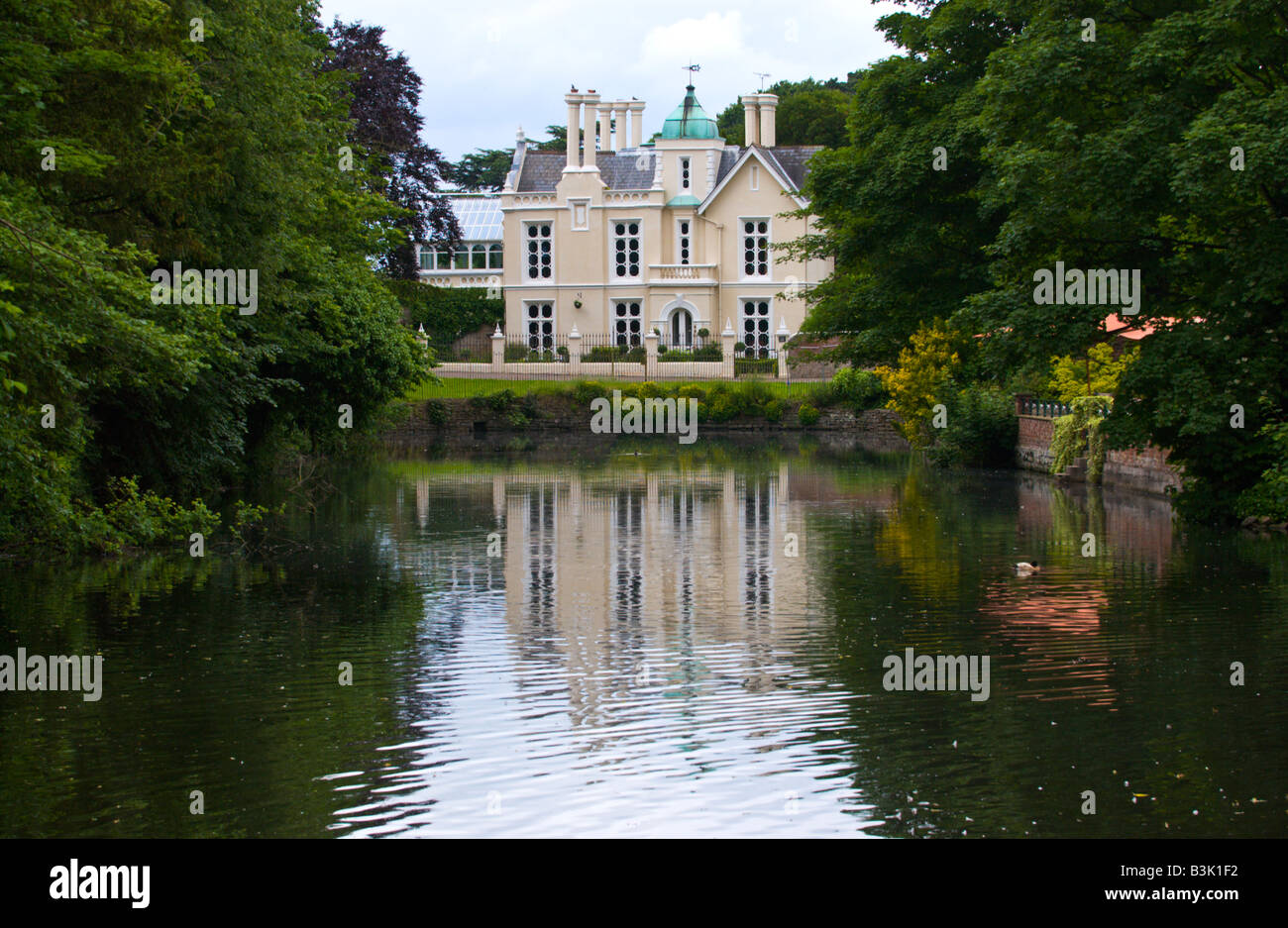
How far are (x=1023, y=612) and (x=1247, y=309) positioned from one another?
8.02 meters

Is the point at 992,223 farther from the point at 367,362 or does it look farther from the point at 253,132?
the point at 253,132

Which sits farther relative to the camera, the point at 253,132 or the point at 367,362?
the point at 367,362

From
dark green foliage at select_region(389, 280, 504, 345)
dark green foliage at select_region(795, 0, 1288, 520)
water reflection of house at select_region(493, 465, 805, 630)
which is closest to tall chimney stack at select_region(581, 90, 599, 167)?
dark green foliage at select_region(389, 280, 504, 345)

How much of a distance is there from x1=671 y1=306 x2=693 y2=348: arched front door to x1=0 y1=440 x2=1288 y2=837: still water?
4205cm

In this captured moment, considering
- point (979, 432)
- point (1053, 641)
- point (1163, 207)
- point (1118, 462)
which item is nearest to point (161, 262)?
point (1053, 641)

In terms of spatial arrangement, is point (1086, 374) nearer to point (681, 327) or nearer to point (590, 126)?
point (681, 327)

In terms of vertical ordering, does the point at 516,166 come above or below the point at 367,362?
above

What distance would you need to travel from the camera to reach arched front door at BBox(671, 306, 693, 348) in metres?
64.2

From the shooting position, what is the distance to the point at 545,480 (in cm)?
3331

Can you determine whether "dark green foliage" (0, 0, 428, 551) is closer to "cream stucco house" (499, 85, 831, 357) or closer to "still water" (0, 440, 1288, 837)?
"still water" (0, 440, 1288, 837)
